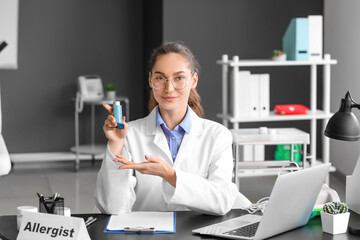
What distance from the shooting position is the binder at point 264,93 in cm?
512

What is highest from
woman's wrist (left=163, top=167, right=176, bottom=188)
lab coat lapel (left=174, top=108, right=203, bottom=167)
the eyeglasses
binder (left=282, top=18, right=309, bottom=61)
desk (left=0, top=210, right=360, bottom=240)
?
binder (left=282, top=18, right=309, bottom=61)

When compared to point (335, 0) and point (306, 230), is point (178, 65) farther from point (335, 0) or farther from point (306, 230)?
point (335, 0)

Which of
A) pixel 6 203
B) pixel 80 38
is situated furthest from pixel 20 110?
pixel 6 203

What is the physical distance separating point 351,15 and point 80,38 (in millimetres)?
2632

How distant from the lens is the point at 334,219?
84.0 inches

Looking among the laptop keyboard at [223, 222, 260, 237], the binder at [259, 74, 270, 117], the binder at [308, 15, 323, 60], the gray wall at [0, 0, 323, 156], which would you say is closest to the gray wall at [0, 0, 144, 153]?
the gray wall at [0, 0, 323, 156]

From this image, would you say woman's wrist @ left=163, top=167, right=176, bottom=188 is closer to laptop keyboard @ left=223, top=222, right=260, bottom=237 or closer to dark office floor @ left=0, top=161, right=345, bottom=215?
laptop keyboard @ left=223, top=222, right=260, bottom=237

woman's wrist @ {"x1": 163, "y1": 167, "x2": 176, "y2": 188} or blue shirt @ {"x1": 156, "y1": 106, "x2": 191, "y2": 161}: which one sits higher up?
blue shirt @ {"x1": 156, "y1": 106, "x2": 191, "y2": 161}

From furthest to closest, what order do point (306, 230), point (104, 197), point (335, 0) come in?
point (335, 0) → point (104, 197) → point (306, 230)

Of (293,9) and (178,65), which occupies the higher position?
(293,9)

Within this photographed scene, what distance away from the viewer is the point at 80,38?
6570mm

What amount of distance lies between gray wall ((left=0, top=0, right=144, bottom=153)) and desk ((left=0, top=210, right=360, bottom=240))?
4.31 metres

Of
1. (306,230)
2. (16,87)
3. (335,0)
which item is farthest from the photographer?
(16,87)

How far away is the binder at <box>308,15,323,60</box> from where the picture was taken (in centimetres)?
519
